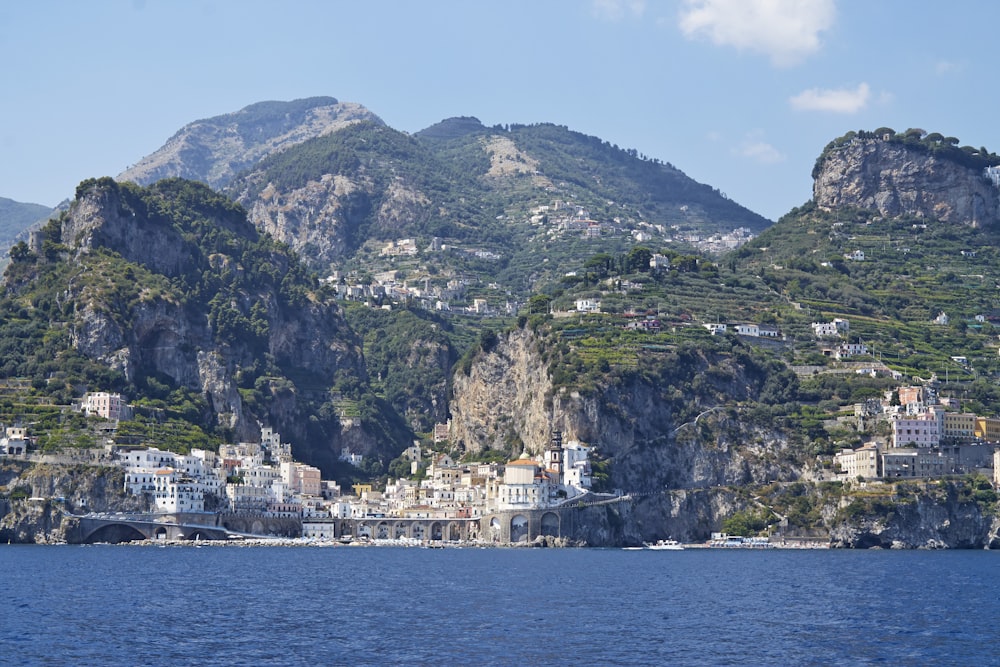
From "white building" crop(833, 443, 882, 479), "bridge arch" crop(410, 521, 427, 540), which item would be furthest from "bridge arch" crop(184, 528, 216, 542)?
"white building" crop(833, 443, 882, 479)

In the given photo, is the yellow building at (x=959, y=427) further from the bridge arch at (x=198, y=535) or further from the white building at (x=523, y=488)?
the bridge arch at (x=198, y=535)

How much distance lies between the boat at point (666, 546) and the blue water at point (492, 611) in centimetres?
2215

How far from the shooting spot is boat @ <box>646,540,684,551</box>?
13500 centimetres

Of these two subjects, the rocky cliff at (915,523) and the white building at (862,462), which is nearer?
the rocky cliff at (915,523)

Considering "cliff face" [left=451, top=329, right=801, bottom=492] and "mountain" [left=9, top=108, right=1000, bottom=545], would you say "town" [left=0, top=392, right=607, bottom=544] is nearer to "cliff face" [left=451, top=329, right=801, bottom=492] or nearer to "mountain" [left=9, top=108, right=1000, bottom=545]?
"cliff face" [left=451, top=329, right=801, bottom=492]

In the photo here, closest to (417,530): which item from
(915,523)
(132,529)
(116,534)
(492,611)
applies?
(132,529)

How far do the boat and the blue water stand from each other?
22.2 meters

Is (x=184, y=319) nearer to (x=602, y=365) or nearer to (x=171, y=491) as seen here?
(x=171, y=491)

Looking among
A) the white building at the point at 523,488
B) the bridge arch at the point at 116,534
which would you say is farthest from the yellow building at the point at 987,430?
the bridge arch at the point at 116,534

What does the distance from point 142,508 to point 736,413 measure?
55.5 meters

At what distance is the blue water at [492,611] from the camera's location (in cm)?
5759

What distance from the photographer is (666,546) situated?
136500 millimetres

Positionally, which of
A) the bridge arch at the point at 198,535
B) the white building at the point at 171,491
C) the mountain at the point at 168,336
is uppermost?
the mountain at the point at 168,336

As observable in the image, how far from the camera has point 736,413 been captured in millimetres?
148375
